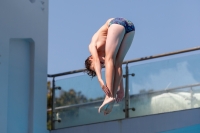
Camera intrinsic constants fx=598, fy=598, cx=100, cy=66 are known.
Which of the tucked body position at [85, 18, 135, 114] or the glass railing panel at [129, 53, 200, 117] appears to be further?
the glass railing panel at [129, 53, 200, 117]

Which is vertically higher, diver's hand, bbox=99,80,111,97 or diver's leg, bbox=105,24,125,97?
diver's leg, bbox=105,24,125,97

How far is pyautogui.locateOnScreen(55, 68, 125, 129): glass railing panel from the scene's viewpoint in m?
10.5

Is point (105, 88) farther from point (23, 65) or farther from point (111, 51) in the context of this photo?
point (23, 65)

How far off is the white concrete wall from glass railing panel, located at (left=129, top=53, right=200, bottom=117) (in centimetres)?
170

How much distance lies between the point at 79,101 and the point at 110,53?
3.75m

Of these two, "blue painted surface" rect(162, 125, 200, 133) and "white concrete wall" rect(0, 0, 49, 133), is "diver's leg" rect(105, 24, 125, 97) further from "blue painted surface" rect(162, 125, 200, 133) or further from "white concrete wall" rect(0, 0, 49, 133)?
"blue painted surface" rect(162, 125, 200, 133)

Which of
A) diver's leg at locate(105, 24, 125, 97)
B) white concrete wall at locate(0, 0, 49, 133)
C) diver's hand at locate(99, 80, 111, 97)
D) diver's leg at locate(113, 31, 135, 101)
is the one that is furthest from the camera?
white concrete wall at locate(0, 0, 49, 133)

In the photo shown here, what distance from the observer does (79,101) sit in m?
10.7

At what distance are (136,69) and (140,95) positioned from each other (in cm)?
46

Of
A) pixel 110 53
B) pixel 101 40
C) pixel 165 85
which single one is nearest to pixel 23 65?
pixel 165 85

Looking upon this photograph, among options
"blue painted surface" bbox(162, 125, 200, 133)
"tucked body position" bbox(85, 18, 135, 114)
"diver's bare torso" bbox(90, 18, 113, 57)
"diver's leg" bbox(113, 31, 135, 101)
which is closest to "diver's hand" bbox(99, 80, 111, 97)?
"tucked body position" bbox(85, 18, 135, 114)

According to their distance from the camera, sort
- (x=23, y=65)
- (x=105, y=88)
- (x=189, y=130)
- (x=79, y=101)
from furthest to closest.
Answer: (x=79, y=101)
(x=23, y=65)
(x=189, y=130)
(x=105, y=88)

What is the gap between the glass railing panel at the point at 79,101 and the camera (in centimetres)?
1052

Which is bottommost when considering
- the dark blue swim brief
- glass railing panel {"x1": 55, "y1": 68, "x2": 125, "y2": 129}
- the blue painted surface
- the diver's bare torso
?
the blue painted surface
